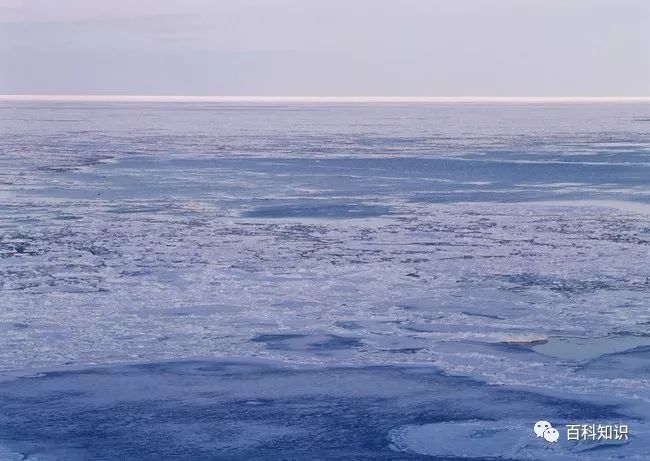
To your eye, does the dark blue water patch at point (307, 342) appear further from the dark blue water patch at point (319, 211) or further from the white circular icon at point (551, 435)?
the dark blue water patch at point (319, 211)

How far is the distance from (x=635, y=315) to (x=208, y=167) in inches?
506

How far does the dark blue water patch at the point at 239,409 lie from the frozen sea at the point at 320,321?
16 millimetres

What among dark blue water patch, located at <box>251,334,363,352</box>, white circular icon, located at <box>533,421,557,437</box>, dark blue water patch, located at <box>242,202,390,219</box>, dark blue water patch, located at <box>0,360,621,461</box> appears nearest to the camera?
dark blue water patch, located at <box>0,360,621,461</box>

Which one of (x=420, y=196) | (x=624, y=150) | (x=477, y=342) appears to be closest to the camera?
(x=477, y=342)

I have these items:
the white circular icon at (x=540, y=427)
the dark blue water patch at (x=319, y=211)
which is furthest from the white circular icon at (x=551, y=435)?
the dark blue water patch at (x=319, y=211)

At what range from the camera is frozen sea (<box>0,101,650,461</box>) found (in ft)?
16.5

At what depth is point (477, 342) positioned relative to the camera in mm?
6668

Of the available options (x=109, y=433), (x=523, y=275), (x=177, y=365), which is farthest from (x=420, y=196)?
(x=109, y=433)

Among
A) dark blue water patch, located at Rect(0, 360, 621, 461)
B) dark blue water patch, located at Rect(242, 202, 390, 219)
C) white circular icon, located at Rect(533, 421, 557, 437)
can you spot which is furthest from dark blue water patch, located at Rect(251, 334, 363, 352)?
dark blue water patch, located at Rect(242, 202, 390, 219)

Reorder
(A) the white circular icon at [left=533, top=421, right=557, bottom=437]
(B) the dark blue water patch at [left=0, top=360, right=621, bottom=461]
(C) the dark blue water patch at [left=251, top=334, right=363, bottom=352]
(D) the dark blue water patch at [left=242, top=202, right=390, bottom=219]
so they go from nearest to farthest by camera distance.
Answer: (B) the dark blue water patch at [left=0, top=360, right=621, bottom=461]
(A) the white circular icon at [left=533, top=421, right=557, bottom=437]
(C) the dark blue water patch at [left=251, top=334, right=363, bottom=352]
(D) the dark blue water patch at [left=242, top=202, right=390, bottom=219]

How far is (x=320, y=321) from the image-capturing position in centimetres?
722

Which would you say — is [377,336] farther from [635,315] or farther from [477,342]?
[635,315]

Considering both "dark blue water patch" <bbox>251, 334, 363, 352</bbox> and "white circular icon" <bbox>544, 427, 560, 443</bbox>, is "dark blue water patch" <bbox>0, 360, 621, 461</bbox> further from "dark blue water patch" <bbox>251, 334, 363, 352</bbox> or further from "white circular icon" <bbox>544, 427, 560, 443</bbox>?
"dark blue water patch" <bbox>251, 334, 363, 352</bbox>

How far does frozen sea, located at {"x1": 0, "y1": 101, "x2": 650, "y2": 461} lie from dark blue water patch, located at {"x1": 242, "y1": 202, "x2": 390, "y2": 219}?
0.25ft
